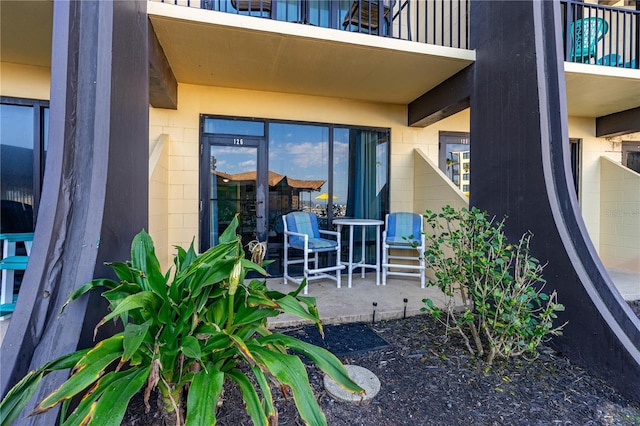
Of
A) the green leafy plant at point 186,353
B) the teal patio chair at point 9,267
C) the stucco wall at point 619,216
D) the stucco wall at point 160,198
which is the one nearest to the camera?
the green leafy plant at point 186,353

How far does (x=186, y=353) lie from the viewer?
3.68 feet

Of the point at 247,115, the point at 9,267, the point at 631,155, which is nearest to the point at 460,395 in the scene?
the point at 9,267

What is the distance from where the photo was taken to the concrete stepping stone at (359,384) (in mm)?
1705

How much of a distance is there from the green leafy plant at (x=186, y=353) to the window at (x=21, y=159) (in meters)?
2.73

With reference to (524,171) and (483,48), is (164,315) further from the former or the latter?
(483,48)

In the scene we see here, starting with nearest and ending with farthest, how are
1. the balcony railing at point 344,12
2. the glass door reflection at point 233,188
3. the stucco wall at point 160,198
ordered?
the stucco wall at point 160,198 < the balcony railing at point 344,12 < the glass door reflection at point 233,188

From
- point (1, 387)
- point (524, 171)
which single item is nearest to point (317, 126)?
point (524, 171)

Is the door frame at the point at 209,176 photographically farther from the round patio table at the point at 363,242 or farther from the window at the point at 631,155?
the window at the point at 631,155

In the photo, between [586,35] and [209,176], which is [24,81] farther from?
[586,35]

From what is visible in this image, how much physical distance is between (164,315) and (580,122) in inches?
258

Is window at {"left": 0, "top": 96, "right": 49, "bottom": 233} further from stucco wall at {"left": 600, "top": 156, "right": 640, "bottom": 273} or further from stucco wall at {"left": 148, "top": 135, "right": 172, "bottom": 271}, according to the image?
stucco wall at {"left": 600, "top": 156, "right": 640, "bottom": 273}

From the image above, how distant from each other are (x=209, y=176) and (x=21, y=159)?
183 cm

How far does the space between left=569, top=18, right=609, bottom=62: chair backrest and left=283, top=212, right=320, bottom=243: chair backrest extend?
12.7 feet

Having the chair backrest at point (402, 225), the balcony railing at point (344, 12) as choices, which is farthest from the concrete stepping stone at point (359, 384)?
the balcony railing at point (344, 12)
